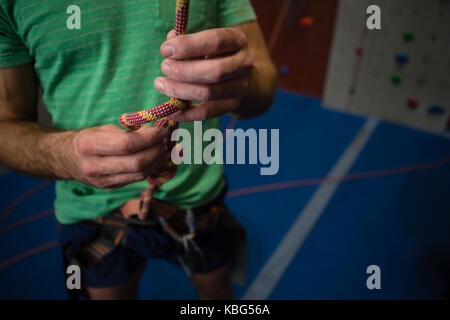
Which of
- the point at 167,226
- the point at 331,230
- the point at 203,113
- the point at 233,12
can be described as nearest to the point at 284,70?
the point at 331,230

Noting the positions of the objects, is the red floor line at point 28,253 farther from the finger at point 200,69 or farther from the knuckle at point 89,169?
the finger at point 200,69

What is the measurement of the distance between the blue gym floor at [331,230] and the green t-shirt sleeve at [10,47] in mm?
949

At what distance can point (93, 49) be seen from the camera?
449 millimetres

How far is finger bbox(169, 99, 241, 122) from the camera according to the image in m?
0.38

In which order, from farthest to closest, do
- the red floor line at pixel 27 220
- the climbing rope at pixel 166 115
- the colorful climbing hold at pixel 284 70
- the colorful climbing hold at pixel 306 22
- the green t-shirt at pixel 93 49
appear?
A: the colorful climbing hold at pixel 284 70
the colorful climbing hold at pixel 306 22
the red floor line at pixel 27 220
the green t-shirt at pixel 93 49
the climbing rope at pixel 166 115

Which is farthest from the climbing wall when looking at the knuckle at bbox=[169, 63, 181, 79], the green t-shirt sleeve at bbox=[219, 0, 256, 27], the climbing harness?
the knuckle at bbox=[169, 63, 181, 79]

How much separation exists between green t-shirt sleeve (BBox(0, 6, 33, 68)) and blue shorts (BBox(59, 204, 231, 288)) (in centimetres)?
34

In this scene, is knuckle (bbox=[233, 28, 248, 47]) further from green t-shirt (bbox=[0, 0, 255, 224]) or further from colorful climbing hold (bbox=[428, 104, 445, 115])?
colorful climbing hold (bbox=[428, 104, 445, 115])

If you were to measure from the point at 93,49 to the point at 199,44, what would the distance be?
218 mm

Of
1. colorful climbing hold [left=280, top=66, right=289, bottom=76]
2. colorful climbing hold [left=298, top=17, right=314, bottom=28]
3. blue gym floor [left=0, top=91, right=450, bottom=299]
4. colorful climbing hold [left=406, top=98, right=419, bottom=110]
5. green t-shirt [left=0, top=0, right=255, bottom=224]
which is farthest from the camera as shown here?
colorful climbing hold [left=280, top=66, right=289, bottom=76]

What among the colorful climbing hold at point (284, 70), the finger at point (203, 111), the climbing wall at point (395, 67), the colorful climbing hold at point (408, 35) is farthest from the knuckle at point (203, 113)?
the colorful climbing hold at point (284, 70)

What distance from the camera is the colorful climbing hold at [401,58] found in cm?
175
